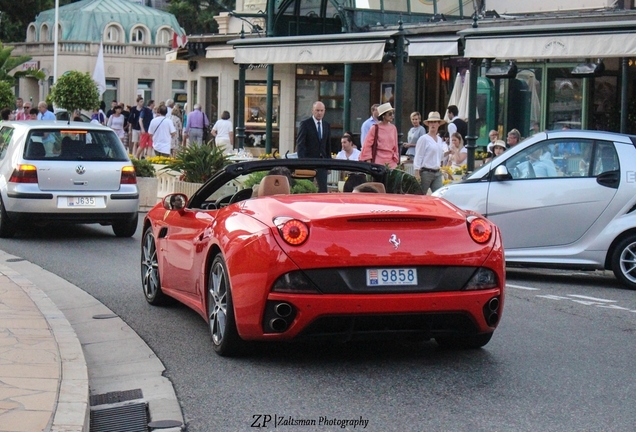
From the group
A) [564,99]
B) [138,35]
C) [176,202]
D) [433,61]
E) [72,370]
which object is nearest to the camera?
[72,370]

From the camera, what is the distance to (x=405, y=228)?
6.92 meters

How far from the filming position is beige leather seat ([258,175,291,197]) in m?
7.81

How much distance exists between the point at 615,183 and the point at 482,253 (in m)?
5.22

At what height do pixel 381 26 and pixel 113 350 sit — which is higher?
pixel 381 26

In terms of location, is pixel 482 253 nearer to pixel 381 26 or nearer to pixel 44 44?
pixel 381 26

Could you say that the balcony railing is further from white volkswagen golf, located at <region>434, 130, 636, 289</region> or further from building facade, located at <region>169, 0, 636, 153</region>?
white volkswagen golf, located at <region>434, 130, 636, 289</region>

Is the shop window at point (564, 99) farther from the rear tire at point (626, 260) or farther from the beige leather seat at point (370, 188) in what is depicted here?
the beige leather seat at point (370, 188)

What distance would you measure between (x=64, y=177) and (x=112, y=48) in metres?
58.1

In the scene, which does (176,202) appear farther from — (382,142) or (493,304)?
(382,142)

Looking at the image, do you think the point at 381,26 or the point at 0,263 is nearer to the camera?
the point at 0,263

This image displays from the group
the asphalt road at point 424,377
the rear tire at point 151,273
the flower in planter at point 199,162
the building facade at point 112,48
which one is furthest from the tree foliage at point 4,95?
the building facade at point 112,48

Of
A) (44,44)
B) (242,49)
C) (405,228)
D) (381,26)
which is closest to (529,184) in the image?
(405,228)

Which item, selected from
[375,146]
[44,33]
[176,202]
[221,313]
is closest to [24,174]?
[375,146]

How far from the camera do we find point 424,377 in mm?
6832
